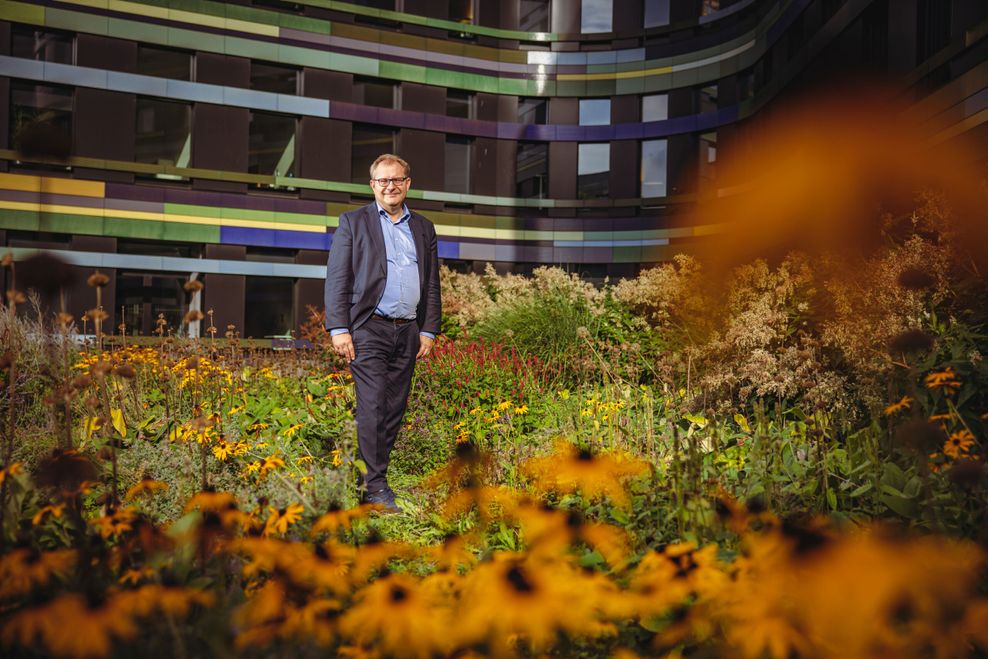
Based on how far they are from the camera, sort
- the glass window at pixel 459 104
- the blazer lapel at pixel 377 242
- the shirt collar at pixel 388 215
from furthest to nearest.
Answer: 1. the glass window at pixel 459 104
2. the shirt collar at pixel 388 215
3. the blazer lapel at pixel 377 242

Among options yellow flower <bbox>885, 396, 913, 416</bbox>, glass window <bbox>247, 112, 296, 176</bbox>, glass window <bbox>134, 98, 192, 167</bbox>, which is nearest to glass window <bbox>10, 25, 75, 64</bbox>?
glass window <bbox>134, 98, 192, 167</bbox>

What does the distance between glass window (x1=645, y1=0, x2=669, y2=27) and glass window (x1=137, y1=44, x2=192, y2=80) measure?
10.9 metres

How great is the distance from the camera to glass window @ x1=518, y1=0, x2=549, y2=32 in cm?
1978

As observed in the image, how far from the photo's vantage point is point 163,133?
16094mm

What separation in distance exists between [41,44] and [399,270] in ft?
45.1

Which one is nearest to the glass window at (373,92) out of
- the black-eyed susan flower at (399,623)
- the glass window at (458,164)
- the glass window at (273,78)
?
the glass window at (273,78)

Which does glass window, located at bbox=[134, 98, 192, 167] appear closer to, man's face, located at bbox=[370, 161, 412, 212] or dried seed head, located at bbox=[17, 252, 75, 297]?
man's face, located at bbox=[370, 161, 412, 212]

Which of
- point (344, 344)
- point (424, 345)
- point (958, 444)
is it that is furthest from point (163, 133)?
point (958, 444)

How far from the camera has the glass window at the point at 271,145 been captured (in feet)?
55.2

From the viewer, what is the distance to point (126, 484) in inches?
196

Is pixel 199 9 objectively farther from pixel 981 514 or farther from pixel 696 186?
pixel 981 514

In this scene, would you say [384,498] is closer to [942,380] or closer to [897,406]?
[897,406]

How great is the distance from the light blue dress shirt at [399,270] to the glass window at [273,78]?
43.1 ft

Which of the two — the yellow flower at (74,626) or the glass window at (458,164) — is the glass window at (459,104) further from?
the yellow flower at (74,626)
